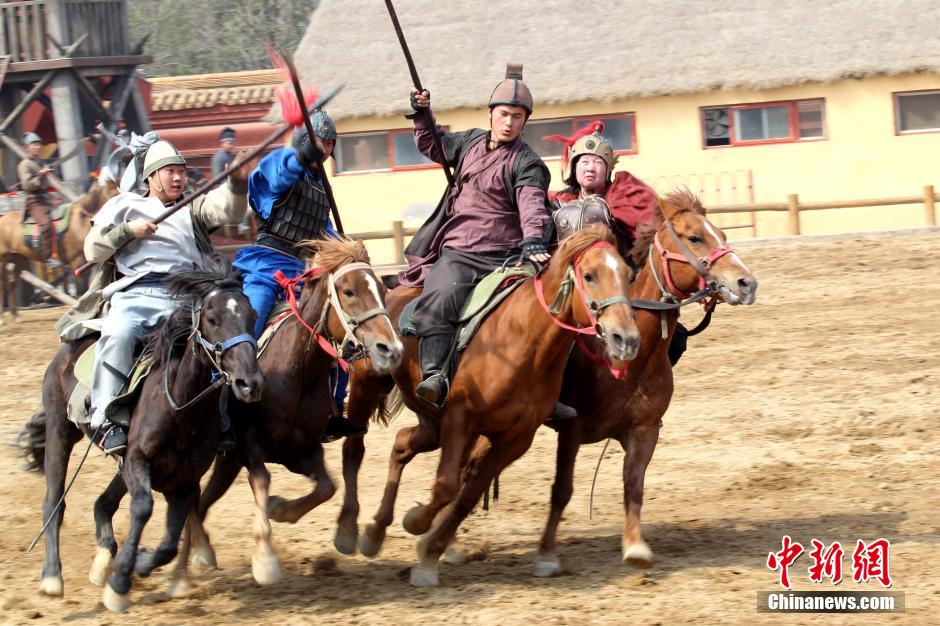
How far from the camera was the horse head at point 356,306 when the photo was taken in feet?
21.3

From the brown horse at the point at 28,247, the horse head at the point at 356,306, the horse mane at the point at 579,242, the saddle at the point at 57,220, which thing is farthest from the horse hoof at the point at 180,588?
the saddle at the point at 57,220

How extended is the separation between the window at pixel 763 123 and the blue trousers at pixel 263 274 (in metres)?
16.3

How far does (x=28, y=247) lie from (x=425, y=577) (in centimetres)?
1323

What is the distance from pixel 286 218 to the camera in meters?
7.80

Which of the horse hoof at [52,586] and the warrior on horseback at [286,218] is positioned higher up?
the warrior on horseback at [286,218]

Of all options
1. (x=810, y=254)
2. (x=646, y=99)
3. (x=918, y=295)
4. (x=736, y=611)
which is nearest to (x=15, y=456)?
(x=736, y=611)

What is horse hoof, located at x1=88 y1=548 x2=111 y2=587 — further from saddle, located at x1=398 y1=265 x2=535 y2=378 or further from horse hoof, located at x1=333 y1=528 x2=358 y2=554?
saddle, located at x1=398 y1=265 x2=535 y2=378

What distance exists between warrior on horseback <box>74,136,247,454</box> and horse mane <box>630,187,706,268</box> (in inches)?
89.0

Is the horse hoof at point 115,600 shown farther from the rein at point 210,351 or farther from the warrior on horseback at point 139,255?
the rein at point 210,351

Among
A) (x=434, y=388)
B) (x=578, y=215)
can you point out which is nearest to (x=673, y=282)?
(x=578, y=215)

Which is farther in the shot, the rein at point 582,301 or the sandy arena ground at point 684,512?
the sandy arena ground at point 684,512

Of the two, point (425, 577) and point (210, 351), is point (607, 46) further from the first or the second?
point (210, 351)

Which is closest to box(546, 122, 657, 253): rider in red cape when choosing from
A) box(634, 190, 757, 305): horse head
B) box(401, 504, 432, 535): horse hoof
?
box(634, 190, 757, 305): horse head

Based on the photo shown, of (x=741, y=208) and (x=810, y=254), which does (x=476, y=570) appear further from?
(x=741, y=208)
